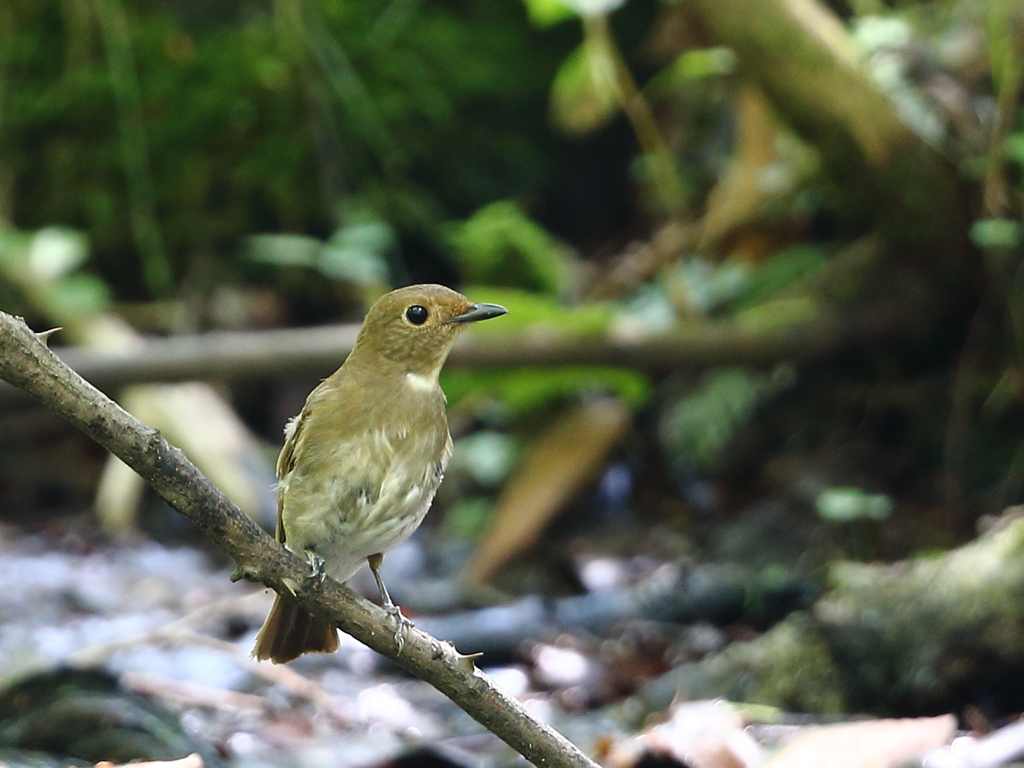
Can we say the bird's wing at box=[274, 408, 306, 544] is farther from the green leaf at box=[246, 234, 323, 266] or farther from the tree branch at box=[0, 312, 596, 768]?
the green leaf at box=[246, 234, 323, 266]

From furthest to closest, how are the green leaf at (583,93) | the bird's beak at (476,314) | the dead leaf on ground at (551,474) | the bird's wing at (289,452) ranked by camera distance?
the green leaf at (583,93) < the dead leaf on ground at (551,474) < the bird's wing at (289,452) < the bird's beak at (476,314)

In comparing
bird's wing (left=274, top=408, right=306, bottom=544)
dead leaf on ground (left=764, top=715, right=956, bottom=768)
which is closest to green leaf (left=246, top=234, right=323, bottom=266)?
bird's wing (left=274, top=408, right=306, bottom=544)

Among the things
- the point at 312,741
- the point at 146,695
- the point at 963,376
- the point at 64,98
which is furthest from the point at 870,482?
the point at 64,98

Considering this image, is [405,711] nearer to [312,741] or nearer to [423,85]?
[312,741]

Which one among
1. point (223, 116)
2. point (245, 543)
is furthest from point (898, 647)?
point (223, 116)

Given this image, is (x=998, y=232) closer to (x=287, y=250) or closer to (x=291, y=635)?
(x=291, y=635)

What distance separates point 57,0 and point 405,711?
469 centimetres

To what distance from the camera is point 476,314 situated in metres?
2.22

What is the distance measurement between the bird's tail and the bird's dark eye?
0.67m

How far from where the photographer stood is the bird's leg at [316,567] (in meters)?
1.96

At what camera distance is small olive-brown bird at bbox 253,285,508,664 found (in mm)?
2305

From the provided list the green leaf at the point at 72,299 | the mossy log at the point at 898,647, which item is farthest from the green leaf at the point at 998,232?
the green leaf at the point at 72,299

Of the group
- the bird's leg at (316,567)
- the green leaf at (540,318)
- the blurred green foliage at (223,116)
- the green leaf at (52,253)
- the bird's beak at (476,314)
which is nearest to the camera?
the bird's leg at (316,567)

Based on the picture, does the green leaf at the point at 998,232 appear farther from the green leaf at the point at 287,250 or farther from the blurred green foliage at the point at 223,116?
the blurred green foliage at the point at 223,116
